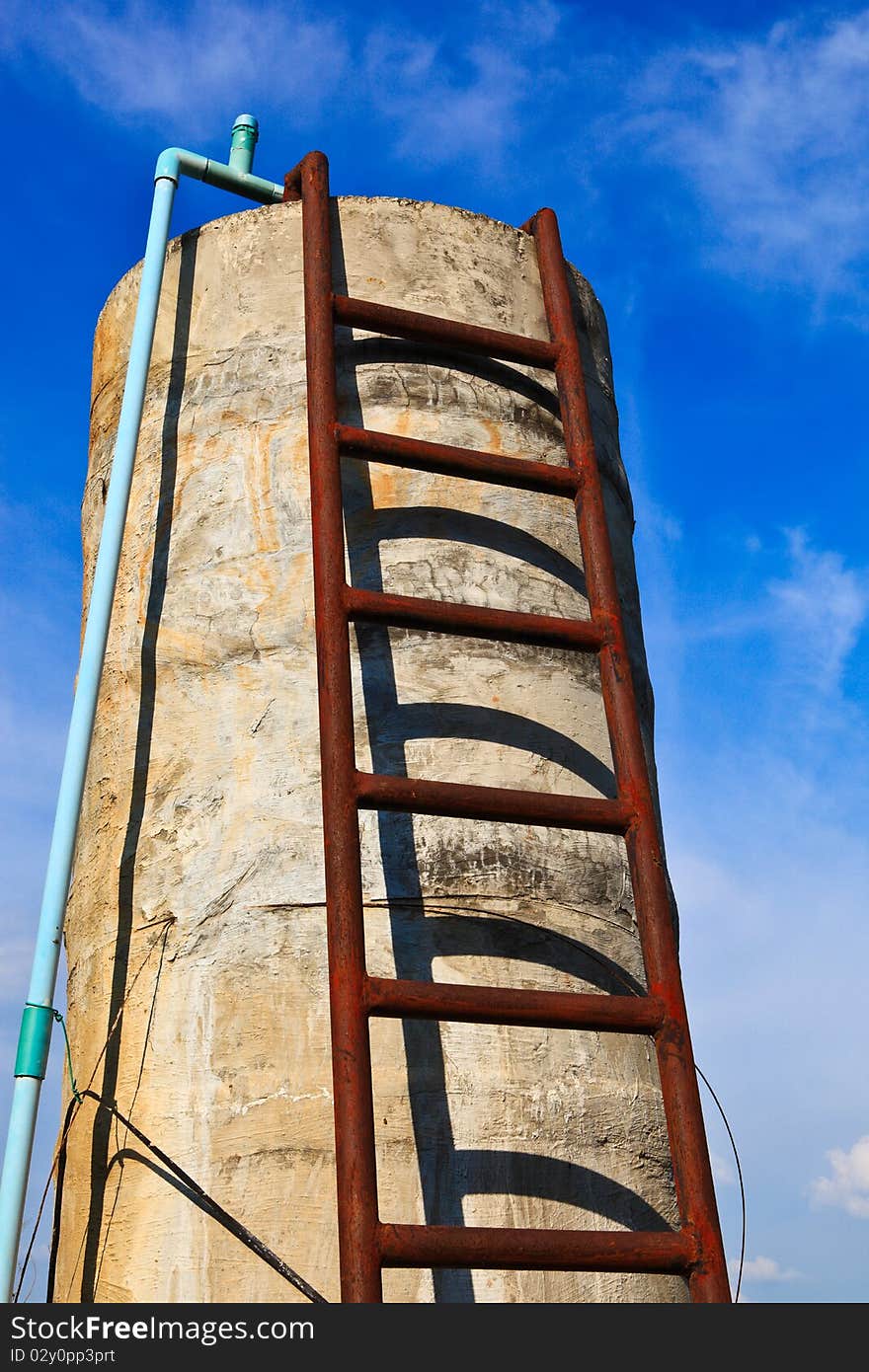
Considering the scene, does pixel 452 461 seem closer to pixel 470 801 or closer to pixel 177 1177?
pixel 470 801

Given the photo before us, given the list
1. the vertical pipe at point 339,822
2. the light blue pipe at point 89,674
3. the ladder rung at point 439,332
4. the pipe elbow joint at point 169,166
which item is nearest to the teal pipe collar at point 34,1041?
the light blue pipe at point 89,674

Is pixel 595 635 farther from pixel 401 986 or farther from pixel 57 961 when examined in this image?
pixel 57 961

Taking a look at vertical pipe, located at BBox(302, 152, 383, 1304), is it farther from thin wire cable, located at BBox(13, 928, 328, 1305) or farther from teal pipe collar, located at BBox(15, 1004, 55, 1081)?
teal pipe collar, located at BBox(15, 1004, 55, 1081)

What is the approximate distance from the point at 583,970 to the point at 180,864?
864 millimetres

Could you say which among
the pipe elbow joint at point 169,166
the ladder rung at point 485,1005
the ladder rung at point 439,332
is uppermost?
the pipe elbow joint at point 169,166

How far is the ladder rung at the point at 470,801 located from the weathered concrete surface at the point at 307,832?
0.66ft

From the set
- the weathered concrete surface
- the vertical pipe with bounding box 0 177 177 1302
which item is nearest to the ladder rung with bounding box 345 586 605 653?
the weathered concrete surface

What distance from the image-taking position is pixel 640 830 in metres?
2.90

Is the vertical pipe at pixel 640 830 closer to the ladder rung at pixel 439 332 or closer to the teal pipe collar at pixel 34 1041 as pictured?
the ladder rung at pixel 439 332

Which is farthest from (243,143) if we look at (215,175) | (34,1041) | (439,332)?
(34,1041)

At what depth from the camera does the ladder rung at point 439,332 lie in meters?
3.34

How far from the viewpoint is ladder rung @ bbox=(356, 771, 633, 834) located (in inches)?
107
